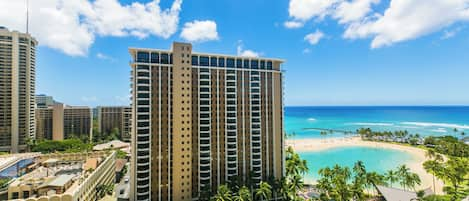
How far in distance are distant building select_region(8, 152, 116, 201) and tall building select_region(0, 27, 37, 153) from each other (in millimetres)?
33069

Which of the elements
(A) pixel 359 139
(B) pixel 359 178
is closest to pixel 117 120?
(B) pixel 359 178

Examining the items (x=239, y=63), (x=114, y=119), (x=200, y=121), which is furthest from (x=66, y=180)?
(x=114, y=119)

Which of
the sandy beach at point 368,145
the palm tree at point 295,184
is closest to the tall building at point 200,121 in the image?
the palm tree at point 295,184

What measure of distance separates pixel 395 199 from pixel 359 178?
655 centimetres

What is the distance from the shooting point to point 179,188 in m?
42.0

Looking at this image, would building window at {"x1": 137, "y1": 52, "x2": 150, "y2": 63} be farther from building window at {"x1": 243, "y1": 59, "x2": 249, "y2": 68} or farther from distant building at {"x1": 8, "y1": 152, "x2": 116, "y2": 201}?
distant building at {"x1": 8, "y1": 152, "x2": 116, "y2": 201}

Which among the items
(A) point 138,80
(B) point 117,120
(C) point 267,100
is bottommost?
(B) point 117,120

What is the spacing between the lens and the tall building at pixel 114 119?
115m

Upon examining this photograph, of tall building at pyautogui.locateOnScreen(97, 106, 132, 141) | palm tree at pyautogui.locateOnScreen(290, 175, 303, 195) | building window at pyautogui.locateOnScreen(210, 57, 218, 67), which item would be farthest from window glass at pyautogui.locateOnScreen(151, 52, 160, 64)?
tall building at pyautogui.locateOnScreen(97, 106, 132, 141)

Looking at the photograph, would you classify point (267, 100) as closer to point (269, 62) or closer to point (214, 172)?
point (269, 62)

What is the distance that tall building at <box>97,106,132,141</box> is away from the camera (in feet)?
377

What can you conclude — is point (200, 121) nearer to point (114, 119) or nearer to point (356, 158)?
point (356, 158)

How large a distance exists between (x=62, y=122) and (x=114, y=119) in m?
23.3

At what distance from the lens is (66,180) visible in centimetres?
3525
